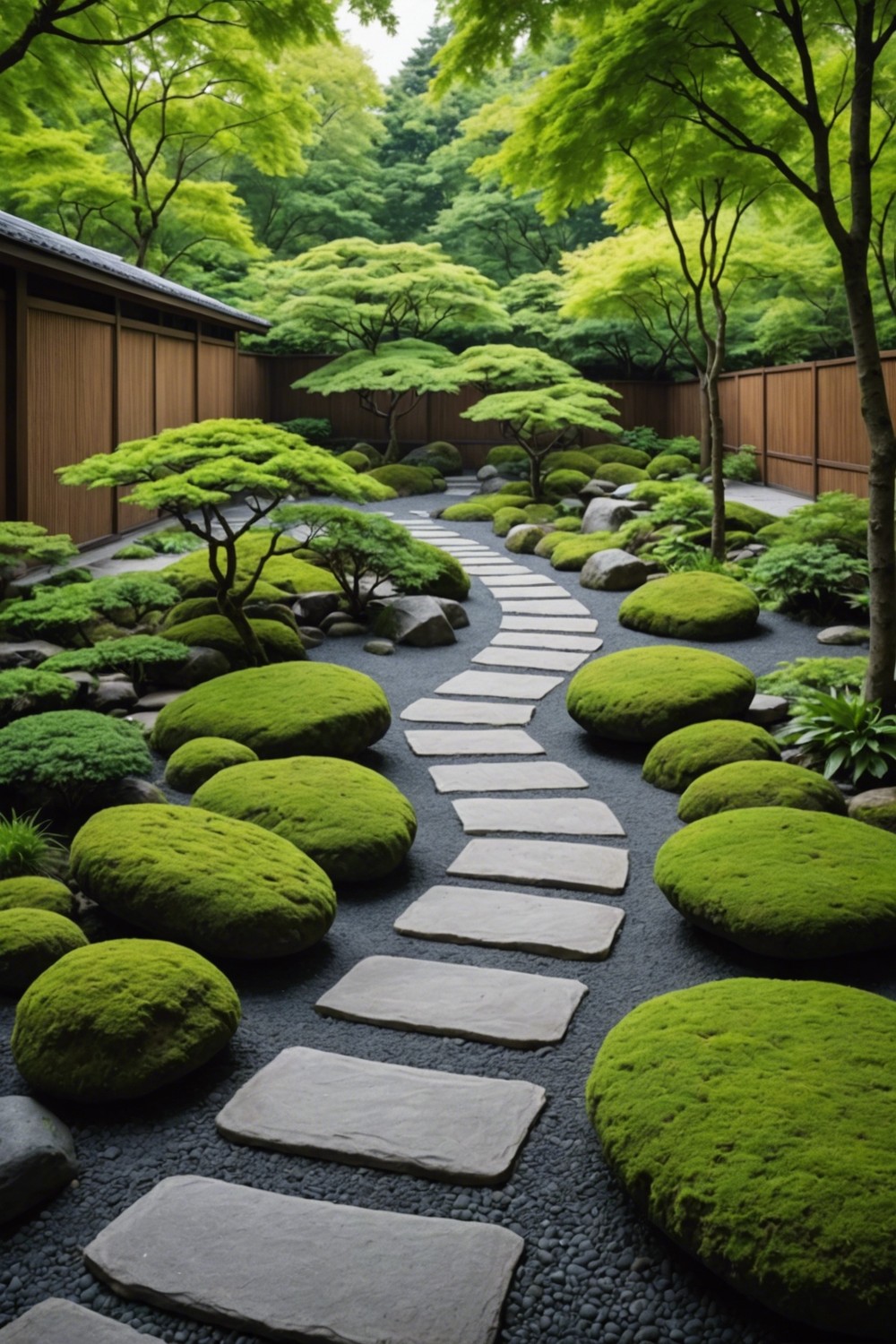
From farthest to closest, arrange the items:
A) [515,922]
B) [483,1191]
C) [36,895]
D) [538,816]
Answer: [538,816] → [515,922] → [36,895] → [483,1191]

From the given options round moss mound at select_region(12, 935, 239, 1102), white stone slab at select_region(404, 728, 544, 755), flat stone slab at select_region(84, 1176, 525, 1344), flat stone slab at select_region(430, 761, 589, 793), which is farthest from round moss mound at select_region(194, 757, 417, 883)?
flat stone slab at select_region(84, 1176, 525, 1344)

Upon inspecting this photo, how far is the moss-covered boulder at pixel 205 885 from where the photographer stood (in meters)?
3.93

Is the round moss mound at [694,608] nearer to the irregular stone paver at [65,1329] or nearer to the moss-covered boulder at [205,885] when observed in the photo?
the moss-covered boulder at [205,885]

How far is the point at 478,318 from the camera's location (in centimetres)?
2114

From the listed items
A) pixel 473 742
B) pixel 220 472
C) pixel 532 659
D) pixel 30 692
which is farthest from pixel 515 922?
pixel 532 659

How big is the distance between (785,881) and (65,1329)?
2.77 metres

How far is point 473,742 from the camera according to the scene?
6.75 meters

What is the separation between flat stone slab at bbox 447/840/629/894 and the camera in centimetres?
478

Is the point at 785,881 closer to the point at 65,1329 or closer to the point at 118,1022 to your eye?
the point at 118,1022

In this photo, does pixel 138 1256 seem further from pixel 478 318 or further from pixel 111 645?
pixel 478 318

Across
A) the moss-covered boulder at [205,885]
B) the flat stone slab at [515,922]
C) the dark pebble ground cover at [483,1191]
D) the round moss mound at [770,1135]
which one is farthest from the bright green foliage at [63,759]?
the round moss mound at [770,1135]

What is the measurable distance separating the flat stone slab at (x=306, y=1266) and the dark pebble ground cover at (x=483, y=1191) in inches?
2.1

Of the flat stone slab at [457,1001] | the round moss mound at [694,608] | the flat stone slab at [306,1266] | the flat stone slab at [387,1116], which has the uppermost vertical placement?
the round moss mound at [694,608]

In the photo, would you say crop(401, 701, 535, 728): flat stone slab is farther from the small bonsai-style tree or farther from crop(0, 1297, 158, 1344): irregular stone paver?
crop(0, 1297, 158, 1344): irregular stone paver
